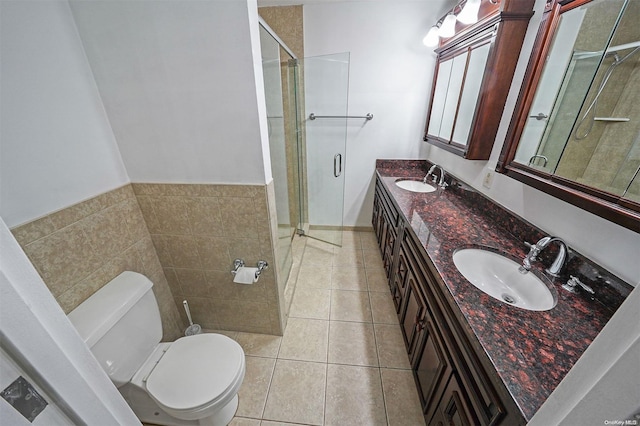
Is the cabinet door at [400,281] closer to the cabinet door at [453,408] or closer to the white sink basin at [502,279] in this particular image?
the white sink basin at [502,279]

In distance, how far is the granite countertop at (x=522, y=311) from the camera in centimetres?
66

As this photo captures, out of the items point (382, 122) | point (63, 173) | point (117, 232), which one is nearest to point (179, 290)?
point (117, 232)

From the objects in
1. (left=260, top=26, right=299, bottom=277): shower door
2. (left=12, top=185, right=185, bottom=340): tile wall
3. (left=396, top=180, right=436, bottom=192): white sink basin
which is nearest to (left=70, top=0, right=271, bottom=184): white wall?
(left=12, top=185, right=185, bottom=340): tile wall

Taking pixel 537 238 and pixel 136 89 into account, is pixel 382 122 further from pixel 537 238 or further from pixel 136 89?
pixel 136 89

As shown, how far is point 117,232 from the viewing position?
1.19 meters

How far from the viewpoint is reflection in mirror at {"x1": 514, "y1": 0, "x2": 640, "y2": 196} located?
33.9 inches

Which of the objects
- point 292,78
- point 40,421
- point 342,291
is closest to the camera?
point 40,421

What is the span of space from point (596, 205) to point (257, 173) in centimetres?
139

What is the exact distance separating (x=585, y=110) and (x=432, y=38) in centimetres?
145

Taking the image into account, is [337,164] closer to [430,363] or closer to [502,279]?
[502,279]

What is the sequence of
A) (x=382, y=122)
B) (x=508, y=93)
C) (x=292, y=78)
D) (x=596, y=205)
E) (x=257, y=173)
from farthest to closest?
(x=382, y=122)
(x=292, y=78)
(x=508, y=93)
(x=257, y=173)
(x=596, y=205)

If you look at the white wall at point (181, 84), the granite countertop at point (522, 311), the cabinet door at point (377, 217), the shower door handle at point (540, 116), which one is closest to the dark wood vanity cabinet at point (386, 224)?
the cabinet door at point (377, 217)

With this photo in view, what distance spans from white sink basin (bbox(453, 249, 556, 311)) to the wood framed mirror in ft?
1.19

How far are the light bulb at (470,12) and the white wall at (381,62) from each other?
0.67 m
